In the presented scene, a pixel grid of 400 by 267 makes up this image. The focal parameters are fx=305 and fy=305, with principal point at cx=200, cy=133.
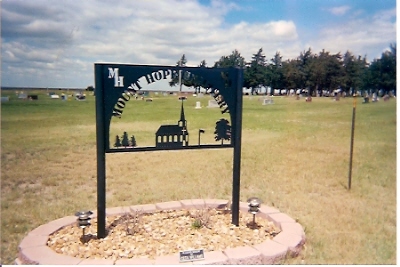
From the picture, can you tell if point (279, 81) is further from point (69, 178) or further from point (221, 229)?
point (221, 229)

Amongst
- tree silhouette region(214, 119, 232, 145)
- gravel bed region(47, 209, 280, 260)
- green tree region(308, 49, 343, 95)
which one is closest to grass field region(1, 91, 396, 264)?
gravel bed region(47, 209, 280, 260)

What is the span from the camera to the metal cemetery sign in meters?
2.53

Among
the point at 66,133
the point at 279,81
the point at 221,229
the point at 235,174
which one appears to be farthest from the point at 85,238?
the point at 279,81

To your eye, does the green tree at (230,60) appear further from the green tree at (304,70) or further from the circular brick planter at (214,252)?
the green tree at (304,70)

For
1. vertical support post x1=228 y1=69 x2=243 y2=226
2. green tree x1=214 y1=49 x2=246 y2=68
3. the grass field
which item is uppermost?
green tree x1=214 y1=49 x2=246 y2=68

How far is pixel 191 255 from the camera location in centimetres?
226

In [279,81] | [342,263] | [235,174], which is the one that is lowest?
[342,263]

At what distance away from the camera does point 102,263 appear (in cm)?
219

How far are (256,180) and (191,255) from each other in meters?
2.63

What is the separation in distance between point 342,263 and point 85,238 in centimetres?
215

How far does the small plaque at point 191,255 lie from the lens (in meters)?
2.23

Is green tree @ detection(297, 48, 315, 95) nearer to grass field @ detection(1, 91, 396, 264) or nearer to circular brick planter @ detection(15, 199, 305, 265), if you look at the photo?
grass field @ detection(1, 91, 396, 264)

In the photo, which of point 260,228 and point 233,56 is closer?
point 260,228

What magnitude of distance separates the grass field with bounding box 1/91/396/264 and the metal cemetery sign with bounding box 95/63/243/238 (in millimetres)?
1039
